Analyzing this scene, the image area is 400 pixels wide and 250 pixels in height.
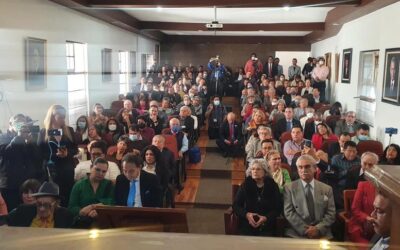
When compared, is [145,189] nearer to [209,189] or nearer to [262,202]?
[262,202]

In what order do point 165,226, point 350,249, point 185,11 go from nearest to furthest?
point 350,249 → point 165,226 → point 185,11

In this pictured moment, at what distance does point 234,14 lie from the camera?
949 centimetres

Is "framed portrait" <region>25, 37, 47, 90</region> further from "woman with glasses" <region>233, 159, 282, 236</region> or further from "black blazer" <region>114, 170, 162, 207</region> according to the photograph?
"woman with glasses" <region>233, 159, 282, 236</region>

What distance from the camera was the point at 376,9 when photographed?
22.8ft

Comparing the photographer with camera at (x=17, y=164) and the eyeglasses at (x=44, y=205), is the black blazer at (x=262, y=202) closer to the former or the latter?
the eyeglasses at (x=44, y=205)

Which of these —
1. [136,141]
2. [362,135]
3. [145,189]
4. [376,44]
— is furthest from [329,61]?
[145,189]

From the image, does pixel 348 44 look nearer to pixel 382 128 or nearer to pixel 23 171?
pixel 382 128

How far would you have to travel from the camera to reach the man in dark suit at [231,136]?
7.29 metres

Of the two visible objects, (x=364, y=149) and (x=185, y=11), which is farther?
(x=185, y=11)

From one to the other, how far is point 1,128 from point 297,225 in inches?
137

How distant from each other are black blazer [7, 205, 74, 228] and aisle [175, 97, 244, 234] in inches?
63.1

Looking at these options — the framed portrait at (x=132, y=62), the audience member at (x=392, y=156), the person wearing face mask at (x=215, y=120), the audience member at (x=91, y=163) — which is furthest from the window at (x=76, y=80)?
the audience member at (x=392, y=156)

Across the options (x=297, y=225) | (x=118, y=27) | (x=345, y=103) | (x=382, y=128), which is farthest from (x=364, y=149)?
(x=118, y=27)

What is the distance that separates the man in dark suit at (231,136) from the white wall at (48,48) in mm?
2660
